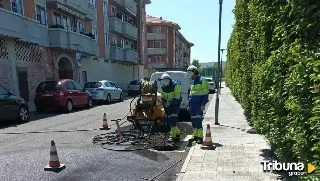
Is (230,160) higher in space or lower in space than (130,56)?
lower

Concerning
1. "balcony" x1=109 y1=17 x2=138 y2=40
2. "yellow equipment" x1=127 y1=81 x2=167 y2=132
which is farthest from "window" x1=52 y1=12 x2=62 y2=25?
"yellow equipment" x1=127 y1=81 x2=167 y2=132

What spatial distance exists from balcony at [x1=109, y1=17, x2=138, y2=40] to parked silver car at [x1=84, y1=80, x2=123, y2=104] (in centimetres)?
1410

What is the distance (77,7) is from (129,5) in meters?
15.7

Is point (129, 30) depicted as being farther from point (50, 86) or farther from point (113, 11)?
point (50, 86)

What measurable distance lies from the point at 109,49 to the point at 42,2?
42.1 ft

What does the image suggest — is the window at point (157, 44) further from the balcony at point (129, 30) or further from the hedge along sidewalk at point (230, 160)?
the hedge along sidewalk at point (230, 160)

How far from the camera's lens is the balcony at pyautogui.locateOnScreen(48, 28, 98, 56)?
21.5 metres

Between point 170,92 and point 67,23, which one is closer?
point 170,92

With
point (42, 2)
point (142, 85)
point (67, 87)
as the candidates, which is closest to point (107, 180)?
point (142, 85)

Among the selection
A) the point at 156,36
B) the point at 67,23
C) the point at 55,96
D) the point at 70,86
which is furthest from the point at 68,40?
the point at 156,36

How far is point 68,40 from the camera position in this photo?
22.4 m

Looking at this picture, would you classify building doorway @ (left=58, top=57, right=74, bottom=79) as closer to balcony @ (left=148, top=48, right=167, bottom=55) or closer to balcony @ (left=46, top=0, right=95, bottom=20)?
balcony @ (left=46, top=0, right=95, bottom=20)

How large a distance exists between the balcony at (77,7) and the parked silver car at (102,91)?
6.49 meters

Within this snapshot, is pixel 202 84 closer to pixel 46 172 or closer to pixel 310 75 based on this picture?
pixel 46 172
